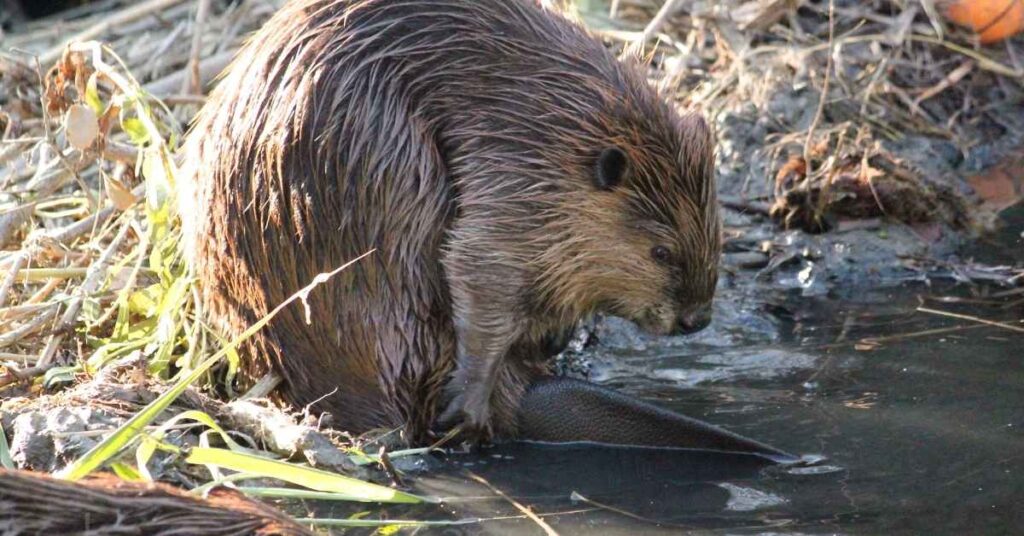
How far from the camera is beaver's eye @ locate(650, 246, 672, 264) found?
360 centimetres

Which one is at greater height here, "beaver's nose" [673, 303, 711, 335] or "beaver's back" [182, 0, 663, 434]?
"beaver's back" [182, 0, 663, 434]

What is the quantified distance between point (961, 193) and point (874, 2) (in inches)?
51.1

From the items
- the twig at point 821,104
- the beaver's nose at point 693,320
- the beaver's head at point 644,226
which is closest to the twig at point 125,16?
the twig at point 821,104

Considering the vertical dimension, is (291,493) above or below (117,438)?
below

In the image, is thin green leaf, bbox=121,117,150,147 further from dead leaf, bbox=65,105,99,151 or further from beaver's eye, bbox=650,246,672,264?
beaver's eye, bbox=650,246,672,264

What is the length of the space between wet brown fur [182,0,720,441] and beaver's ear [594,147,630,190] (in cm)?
2

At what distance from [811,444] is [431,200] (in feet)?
3.54

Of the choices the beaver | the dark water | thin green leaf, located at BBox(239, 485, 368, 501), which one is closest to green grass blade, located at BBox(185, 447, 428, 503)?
thin green leaf, located at BBox(239, 485, 368, 501)

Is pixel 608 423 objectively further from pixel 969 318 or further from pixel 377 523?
pixel 969 318

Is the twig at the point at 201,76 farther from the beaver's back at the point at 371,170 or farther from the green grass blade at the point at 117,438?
the green grass blade at the point at 117,438

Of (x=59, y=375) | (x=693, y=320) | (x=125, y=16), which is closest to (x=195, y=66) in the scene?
(x=125, y=16)

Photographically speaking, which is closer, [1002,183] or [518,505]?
[518,505]

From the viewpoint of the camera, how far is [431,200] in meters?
3.41

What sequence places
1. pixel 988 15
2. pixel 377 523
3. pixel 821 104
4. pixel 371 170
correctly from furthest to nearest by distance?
pixel 988 15, pixel 821 104, pixel 371 170, pixel 377 523
